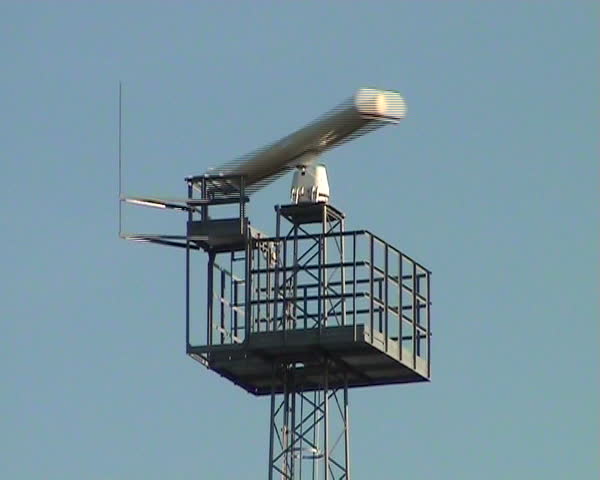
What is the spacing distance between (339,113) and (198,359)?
7.94 metres

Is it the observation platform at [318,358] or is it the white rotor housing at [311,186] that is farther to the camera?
the white rotor housing at [311,186]

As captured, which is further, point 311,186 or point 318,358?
point 311,186

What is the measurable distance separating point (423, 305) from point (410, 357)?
5.91 ft

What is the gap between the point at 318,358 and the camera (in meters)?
135

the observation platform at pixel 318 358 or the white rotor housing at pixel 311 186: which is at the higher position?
the white rotor housing at pixel 311 186

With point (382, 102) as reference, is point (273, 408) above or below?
below

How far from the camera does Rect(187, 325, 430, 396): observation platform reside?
440ft

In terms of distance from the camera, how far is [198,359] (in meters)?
136

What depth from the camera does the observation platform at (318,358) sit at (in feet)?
440

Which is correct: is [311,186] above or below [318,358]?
above

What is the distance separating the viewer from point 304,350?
135 metres

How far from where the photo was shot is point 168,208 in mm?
137500

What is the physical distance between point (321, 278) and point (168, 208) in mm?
5096

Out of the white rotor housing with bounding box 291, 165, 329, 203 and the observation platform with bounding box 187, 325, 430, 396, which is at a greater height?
the white rotor housing with bounding box 291, 165, 329, 203
